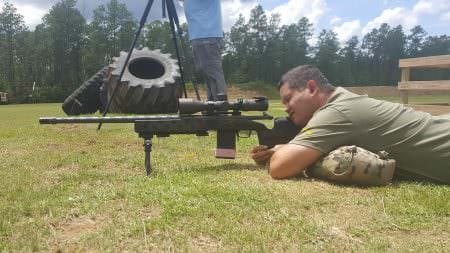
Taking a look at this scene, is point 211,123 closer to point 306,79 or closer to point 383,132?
point 306,79

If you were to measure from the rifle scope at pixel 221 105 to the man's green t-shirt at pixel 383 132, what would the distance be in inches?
29.0

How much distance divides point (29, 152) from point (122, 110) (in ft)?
25.1

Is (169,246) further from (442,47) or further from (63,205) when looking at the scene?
(442,47)

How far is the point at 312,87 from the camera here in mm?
4441

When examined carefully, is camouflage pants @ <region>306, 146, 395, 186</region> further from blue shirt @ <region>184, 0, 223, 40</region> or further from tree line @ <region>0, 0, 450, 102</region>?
tree line @ <region>0, 0, 450, 102</region>

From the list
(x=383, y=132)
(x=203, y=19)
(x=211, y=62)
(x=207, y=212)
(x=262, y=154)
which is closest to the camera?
(x=207, y=212)

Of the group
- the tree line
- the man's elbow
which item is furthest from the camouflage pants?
the tree line

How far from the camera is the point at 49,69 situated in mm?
80500

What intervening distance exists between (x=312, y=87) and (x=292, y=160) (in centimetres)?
71

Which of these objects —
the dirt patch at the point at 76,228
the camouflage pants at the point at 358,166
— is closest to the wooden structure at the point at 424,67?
the camouflage pants at the point at 358,166

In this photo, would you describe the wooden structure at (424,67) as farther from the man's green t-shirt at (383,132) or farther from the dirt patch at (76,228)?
the dirt patch at (76,228)

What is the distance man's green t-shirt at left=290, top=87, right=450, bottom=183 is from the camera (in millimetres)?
4121

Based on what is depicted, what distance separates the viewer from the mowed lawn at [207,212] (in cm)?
274

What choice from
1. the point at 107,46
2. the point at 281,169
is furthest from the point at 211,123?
the point at 107,46
